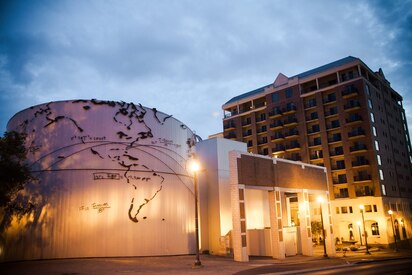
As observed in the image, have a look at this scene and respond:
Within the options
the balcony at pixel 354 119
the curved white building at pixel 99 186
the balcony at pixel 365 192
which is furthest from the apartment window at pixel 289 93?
the curved white building at pixel 99 186

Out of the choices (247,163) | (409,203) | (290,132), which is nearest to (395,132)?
(409,203)

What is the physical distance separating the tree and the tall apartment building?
54097mm

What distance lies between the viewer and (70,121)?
27969 millimetres

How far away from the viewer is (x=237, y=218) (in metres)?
26.5

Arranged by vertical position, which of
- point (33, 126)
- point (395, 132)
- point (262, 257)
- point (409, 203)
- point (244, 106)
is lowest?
point (262, 257)

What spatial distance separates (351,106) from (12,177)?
207 feet

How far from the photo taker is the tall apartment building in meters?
63.3

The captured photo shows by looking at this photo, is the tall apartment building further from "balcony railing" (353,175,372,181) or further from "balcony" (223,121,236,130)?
"balcony" (223,121,236,130)

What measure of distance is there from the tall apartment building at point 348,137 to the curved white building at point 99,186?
43.9 metres

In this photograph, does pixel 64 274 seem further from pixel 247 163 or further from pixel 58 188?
pixel 247 163

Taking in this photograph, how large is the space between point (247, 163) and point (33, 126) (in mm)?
18423

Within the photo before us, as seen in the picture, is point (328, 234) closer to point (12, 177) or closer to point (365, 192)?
point (365, 192)

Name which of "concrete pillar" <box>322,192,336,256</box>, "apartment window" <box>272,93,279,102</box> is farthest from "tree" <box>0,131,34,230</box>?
"apartment window" <box>272,93,279,102</box>

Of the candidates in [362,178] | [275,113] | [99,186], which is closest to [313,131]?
[275,113]
